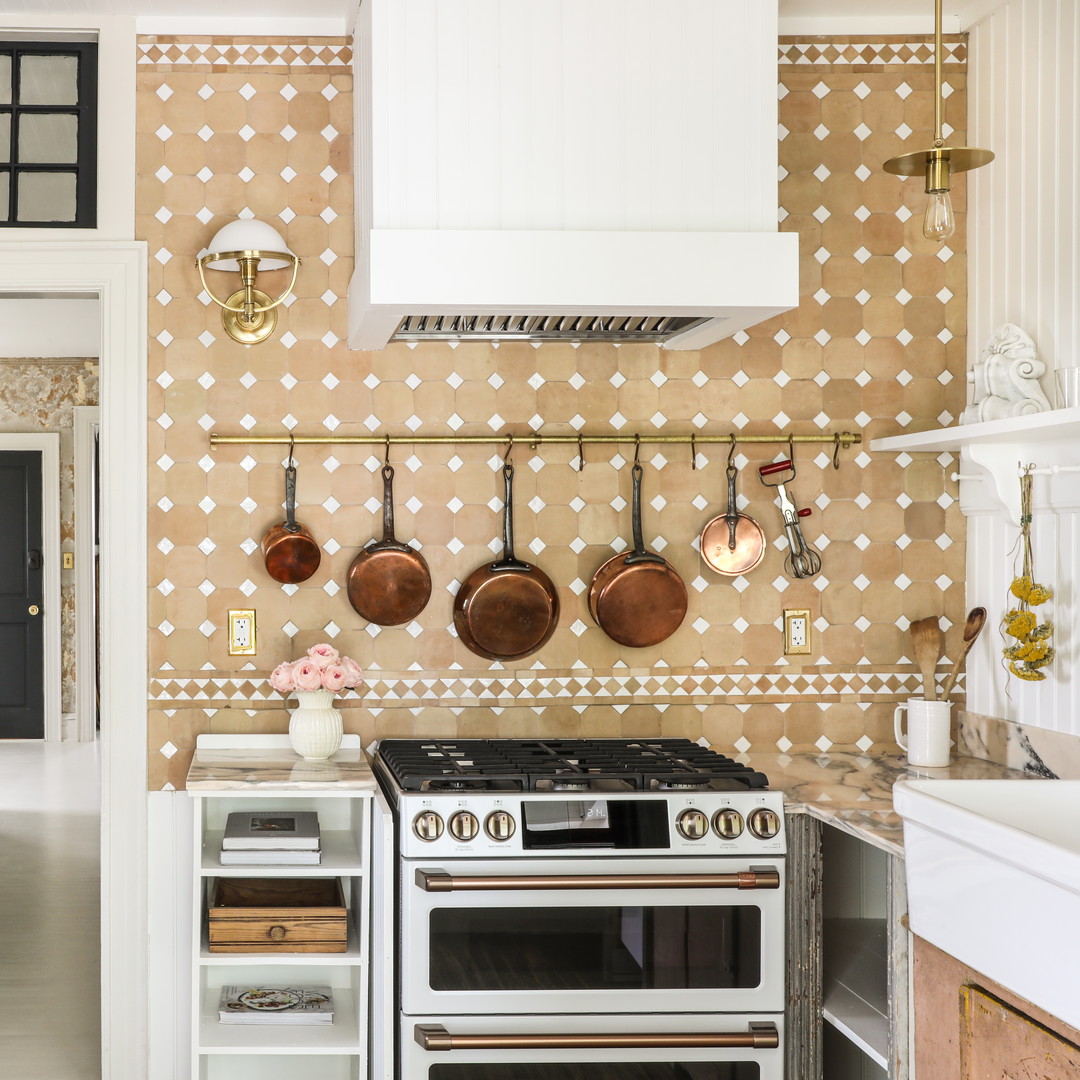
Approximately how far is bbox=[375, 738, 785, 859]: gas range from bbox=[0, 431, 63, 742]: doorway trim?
20.1ft

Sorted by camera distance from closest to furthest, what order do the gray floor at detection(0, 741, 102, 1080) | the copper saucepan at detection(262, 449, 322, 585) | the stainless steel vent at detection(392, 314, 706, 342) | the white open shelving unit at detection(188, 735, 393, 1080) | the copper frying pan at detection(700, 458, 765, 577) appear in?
1. the white open shelving unit at detection(188, 735, 393, 1080)
2. the stainless steel vent at detection(392, 314, 706, 342)
3. the copper saucepan at detection(262, 449, 322, 585)
4. the copper frying pan at detection(700, 458, 765, 577)
5. the gray floor at detection(0, 741, 102, 1080)

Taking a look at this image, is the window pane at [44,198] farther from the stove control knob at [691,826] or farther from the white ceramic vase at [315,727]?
the stove control knob at [691,826]

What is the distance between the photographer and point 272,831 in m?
2.66

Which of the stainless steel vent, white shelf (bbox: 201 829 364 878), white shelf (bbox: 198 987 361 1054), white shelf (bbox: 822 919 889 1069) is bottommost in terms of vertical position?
white shelf (bbox: 198 987 361 1054)

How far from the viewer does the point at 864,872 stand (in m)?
2.56

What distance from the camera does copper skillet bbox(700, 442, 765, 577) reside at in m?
3.12

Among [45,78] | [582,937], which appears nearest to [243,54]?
[45,78]

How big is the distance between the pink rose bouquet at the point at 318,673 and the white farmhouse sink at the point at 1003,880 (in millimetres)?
1499

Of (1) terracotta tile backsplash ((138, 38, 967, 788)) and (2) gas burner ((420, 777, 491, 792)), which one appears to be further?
(1) terracotta tile backsplash ((138, 38, 967, 788))

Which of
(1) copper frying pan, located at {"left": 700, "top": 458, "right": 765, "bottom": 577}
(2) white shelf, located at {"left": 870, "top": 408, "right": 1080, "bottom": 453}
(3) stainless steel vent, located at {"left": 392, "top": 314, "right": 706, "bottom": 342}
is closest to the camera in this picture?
(2) white shelf, located at {"left": 870, "top": 408, "right": 1080, "bottom": 453}

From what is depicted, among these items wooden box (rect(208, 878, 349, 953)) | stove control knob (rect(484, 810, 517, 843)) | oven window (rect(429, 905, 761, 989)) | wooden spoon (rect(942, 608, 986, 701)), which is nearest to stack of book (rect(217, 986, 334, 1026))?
wooden box (rect(208, 878, 349, 953))

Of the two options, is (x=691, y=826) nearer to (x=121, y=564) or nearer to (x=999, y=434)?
(x=999, y=434)

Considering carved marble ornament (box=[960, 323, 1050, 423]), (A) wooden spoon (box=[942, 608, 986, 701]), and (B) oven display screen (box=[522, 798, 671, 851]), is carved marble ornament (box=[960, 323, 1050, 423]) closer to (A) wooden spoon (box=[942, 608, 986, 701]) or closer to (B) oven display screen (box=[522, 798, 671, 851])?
(A) wooden spoon (box=[942, 608, 986, 701])

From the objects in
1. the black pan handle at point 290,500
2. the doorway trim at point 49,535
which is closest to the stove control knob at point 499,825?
the black pan handle at point 290,500
